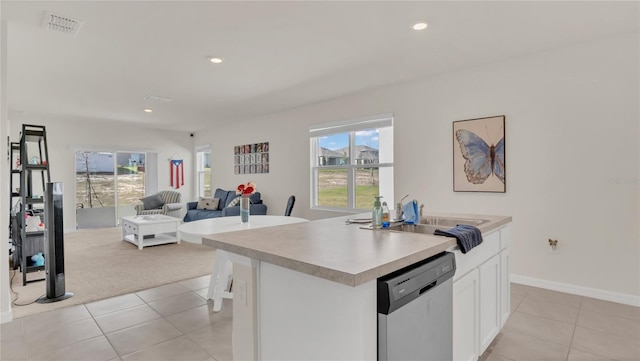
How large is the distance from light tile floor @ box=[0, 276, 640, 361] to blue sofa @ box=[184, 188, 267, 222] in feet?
9.13

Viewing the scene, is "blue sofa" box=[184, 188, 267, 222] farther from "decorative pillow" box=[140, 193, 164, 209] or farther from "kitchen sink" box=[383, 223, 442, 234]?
"kitchen sink" box=[383, 223, 442, 234]

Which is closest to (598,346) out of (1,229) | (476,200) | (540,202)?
(540,202)

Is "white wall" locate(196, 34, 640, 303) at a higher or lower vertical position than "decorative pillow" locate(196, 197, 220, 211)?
higher

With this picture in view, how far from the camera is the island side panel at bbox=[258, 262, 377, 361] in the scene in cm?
106

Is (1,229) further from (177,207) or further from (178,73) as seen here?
(177,207)

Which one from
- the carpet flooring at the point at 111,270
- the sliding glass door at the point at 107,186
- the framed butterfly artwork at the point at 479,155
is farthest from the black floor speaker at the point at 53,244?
the sliding glass door at the point at 107,186

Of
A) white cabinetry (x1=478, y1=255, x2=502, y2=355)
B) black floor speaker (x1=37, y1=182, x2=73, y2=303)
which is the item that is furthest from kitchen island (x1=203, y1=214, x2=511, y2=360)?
black floor speaker (x1=37, y1=182, x2=73, y2=303)

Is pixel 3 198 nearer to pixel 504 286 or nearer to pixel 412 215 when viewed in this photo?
pixel 412 215

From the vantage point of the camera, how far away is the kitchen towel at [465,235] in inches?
61.9

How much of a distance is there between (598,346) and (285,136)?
505 cm

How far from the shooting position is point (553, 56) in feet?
10.7

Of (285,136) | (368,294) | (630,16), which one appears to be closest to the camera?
(368,294)

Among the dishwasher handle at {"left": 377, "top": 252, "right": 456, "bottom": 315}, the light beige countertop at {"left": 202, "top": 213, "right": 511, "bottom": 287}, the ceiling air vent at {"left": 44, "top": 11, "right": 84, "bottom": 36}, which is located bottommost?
the dishwasher handle at {"left": 377, "top": 252, "right": 456, "bottom": 315}

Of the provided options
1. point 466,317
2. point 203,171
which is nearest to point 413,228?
point 466,317
